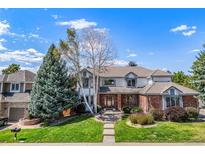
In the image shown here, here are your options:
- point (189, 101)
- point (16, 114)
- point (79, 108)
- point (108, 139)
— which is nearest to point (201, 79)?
point (189, 101)

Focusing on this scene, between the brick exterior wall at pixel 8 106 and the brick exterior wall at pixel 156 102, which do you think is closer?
the brick exterior wall at pixel 156 102

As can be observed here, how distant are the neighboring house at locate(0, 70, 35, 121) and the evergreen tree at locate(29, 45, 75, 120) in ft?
12.0

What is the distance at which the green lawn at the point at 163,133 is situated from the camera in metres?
14.1

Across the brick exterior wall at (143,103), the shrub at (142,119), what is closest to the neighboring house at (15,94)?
the shrub at (142,119)

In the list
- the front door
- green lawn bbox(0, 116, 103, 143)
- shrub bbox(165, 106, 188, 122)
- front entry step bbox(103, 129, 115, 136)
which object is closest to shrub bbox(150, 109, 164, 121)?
shrub bbox(165, 106, 188, 122)

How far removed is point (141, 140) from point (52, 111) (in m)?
11.4

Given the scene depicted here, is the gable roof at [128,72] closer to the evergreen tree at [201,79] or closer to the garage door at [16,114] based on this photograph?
the evergreen tree at [201,79]

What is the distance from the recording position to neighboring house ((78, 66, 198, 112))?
75.8 ft

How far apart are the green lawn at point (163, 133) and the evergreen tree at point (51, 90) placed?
316 inches

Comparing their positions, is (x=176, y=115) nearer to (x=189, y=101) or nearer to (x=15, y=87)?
(x=189, y=101)

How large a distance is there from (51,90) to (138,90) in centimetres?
1389

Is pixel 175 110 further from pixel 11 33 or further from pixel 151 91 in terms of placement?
pixel 11 33

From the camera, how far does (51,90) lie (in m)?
21.6

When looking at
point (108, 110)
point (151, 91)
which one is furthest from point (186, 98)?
point (108, 110)
